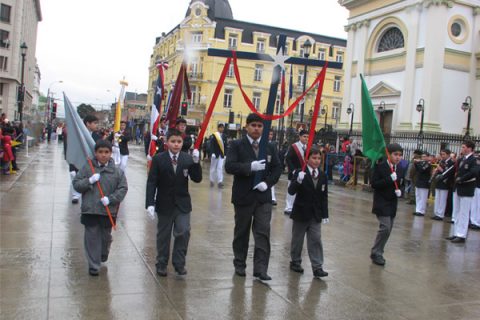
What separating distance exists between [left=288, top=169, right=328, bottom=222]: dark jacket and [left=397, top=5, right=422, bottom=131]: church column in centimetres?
2550

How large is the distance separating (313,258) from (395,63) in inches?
1121

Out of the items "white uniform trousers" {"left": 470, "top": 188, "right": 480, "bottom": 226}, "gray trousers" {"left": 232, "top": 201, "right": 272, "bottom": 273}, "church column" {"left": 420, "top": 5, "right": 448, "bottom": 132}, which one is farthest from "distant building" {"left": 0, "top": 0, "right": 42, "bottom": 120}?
"gray trousers" {"left": 232, "top": 201, "right": 272, "bottom": 273}

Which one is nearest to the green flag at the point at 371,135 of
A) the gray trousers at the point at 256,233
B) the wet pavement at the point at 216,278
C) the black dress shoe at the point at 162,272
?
the wet pavement at the point at 216,278

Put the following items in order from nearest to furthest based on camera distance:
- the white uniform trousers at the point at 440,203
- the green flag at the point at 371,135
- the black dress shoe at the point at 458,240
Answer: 1. the green flag at the point at 371,135
2. the black dress shoe at the point at 458,240
3. the white uniform trousers at the point at 440,203

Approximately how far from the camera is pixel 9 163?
15.7m

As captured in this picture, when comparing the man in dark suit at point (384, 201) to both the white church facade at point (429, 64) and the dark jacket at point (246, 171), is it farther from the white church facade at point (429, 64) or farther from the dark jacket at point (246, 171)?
the white church facade at point (429, 64)

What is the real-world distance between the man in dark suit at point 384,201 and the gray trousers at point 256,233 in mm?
1957

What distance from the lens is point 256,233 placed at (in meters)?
5.77

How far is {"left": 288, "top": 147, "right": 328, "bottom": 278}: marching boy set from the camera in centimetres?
609

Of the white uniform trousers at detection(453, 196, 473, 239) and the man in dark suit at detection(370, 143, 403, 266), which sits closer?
the man in dark suit at detection(370, 143, 403, 266)

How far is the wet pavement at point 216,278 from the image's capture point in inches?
185

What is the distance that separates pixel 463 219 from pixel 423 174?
3.85 meters

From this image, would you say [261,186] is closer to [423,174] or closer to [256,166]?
[256,166]

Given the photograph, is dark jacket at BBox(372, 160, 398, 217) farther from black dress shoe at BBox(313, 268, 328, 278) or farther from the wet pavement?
black dress shoe at BBox(313, 268, 328, 278)
